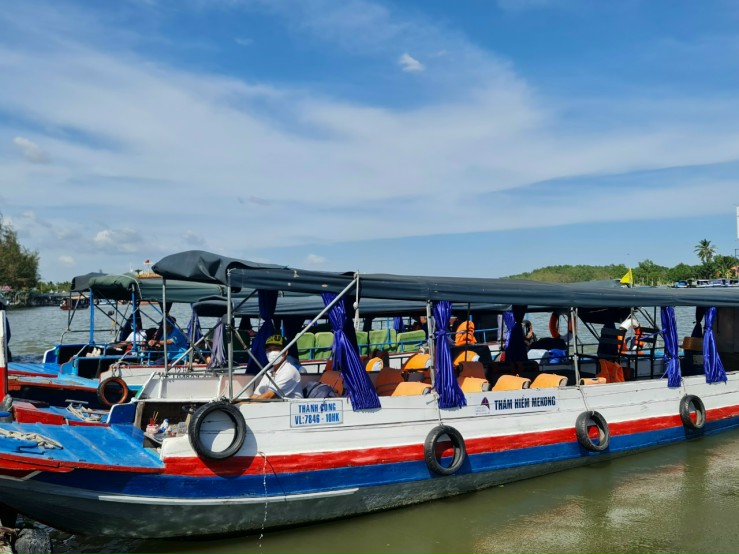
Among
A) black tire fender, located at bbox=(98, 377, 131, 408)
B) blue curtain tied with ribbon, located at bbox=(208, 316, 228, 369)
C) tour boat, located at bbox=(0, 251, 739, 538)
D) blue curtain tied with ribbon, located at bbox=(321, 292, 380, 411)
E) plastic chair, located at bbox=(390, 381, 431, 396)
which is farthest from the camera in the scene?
black tire fender, located at bbox=(98, 377, 131, 408)

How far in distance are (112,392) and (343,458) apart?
7.88m

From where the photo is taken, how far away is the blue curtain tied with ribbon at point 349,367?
734 centimetres

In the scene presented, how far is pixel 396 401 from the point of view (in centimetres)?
766

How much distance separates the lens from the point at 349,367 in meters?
7.38

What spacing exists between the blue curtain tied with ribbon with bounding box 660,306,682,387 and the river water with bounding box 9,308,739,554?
4.89 ft

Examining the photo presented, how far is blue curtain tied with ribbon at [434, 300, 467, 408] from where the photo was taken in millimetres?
7984

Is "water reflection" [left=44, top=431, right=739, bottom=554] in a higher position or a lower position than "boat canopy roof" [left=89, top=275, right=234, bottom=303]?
lower

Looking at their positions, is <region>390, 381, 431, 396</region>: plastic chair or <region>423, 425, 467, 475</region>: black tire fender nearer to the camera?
<region>423, 425, 467, 475</region>: black tire fender

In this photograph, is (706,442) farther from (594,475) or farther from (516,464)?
(516,464)

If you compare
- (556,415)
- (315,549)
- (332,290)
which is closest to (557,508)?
(556,415)

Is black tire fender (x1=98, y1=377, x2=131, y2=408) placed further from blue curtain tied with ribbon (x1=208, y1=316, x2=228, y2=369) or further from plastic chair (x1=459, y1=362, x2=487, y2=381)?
plastic chair (x1=459, y1=362, x2=487, y2=381)

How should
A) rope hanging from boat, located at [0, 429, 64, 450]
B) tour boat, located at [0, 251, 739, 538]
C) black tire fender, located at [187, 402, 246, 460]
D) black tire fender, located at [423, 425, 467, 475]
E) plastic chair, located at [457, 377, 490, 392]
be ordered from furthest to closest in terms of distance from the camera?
plastic chair, located at [457, 377, 490, 392]
black tire fender, located at [423, 425, 467, 475]
black tire fender, located at [187, 402, 246, 460]
tour boat, located at [0, 251, 739, 538]
rope hanging from boat, located at [0, 429, 64, 450]

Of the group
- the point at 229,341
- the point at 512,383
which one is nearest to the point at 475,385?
the point at 512,383

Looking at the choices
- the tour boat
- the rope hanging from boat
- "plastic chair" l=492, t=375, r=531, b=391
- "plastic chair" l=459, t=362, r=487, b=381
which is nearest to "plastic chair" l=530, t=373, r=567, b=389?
the tour boat
